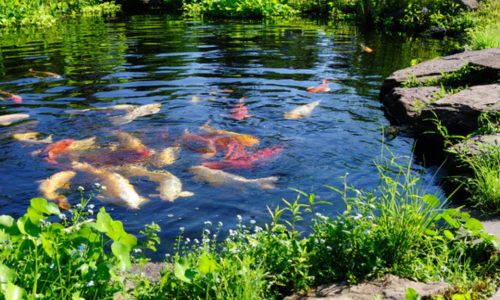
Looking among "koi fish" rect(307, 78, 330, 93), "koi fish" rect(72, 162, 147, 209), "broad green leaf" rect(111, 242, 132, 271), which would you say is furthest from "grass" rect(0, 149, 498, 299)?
"koi fish" rect(307, 78, 330, 93)

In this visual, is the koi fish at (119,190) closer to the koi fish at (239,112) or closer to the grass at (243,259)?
the grass at (243,259)

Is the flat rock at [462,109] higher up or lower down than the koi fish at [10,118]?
higher up

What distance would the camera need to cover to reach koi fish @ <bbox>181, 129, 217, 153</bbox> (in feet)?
22.0

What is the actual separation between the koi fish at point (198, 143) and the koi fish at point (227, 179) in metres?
0.75

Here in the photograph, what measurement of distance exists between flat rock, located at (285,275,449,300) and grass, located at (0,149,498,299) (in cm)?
6

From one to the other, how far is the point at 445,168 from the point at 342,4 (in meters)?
19.9

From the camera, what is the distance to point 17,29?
1886 centimetres

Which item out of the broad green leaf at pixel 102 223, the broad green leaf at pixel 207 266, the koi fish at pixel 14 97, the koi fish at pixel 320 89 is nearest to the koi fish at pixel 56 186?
the broad green leaf at pixel 102 223

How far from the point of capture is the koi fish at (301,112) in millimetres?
8211

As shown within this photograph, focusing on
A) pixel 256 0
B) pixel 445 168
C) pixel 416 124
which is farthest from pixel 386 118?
pixel 256 0

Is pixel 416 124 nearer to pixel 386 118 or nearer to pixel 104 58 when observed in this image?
pixel 386 118

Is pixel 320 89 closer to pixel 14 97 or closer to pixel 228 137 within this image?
pixel 228 137

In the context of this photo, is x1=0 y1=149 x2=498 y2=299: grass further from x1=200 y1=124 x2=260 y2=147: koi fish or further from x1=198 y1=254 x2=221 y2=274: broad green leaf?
x1=200 y1=124 x2=260 y2=147: koi fish

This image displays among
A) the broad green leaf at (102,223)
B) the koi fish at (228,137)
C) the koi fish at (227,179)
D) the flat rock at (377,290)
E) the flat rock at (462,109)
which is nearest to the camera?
the broad green leaf at (102,223)
